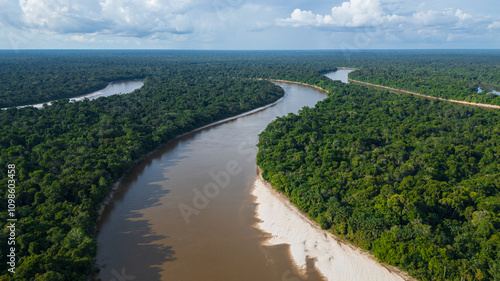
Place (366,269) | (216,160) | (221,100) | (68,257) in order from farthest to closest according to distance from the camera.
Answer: (221,100), (216,160), (366,269), (68,257)

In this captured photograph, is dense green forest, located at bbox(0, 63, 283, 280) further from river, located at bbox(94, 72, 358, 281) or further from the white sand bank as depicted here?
the white sand bank

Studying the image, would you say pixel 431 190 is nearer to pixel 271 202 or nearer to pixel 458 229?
pixel 458 229

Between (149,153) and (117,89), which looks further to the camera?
(117,89)

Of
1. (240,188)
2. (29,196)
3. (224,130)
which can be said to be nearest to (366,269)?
(240,188)

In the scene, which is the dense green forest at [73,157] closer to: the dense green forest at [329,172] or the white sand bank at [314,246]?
the dense green forest at [329,172]

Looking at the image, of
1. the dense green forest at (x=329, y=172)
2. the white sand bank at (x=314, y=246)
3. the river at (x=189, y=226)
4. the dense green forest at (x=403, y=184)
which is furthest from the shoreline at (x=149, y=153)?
the dense green forest at (x=403, y=184)

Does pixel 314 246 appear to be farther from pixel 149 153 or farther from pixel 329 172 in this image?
pixel 149 153

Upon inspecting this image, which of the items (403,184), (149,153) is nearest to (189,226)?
(403,184)

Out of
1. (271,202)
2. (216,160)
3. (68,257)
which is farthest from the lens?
(216,160)
